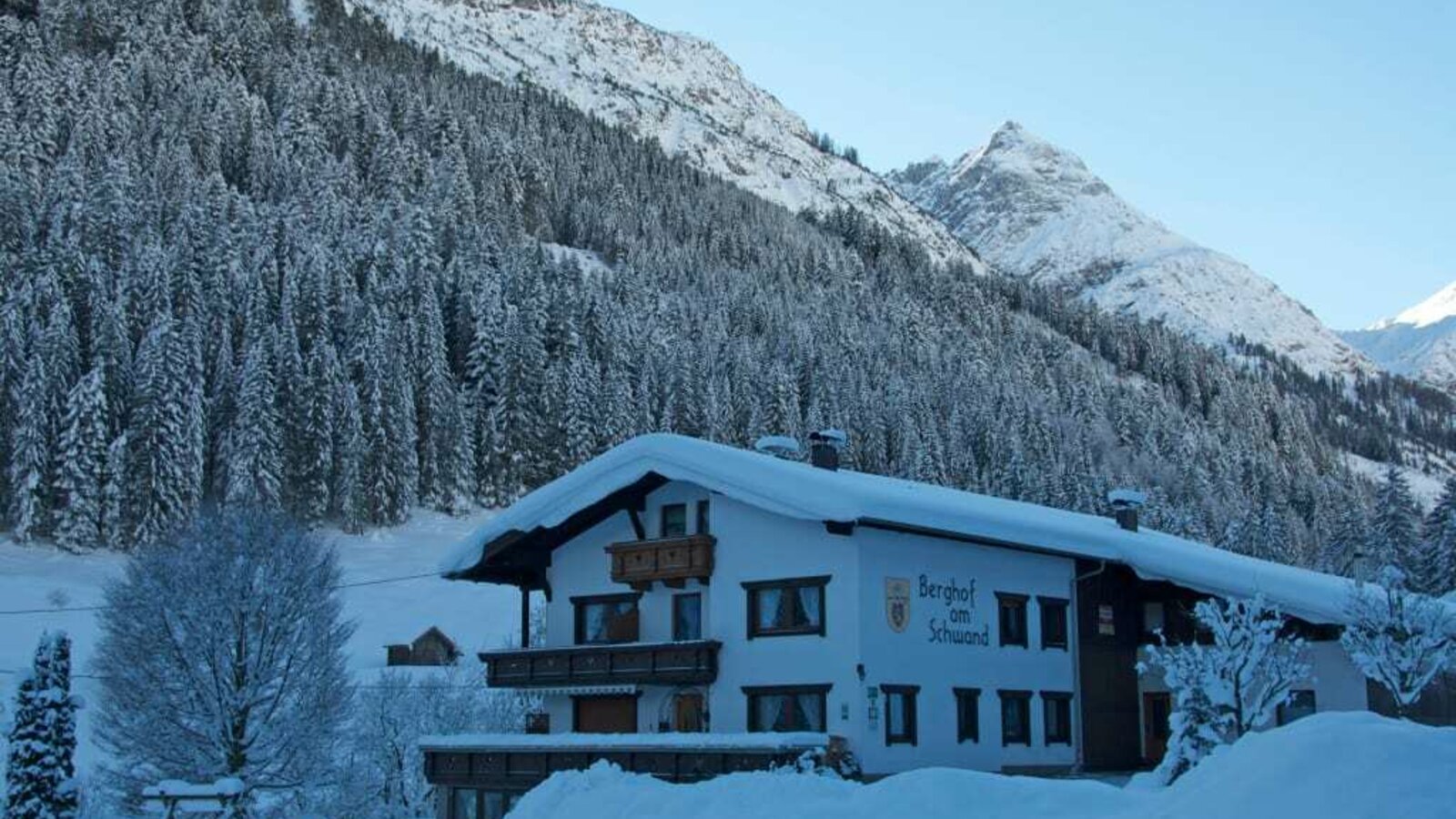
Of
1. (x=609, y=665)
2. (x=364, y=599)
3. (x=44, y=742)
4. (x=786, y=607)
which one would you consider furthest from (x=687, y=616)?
(x=364, y=599)

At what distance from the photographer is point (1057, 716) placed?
115 ft

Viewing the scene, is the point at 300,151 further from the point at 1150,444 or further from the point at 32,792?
the point at 32,792

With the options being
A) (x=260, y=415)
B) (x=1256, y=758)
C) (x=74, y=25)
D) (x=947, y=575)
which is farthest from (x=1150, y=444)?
(x=1256, y=758)

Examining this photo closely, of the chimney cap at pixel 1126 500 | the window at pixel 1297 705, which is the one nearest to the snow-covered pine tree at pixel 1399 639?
the window at pixel 1297 705

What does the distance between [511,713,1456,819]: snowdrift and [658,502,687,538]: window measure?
16.2 metres

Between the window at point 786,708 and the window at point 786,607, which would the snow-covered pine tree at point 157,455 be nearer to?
the window at point 786,607

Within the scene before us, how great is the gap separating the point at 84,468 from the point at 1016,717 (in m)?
63.8

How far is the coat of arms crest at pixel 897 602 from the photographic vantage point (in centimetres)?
3052

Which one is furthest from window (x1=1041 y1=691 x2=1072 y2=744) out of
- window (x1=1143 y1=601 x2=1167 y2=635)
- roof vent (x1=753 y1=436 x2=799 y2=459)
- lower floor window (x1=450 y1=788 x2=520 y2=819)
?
lower floor window (x1=450 y1=788 x2=520 y2=819)

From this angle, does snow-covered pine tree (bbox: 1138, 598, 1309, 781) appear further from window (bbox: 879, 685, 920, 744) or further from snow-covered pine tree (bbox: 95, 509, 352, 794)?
snow-covered pine tree (bbox: 95, 509, 352, 794)

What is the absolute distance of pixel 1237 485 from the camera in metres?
157

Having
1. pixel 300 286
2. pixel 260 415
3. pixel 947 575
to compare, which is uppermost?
pixel 300 286

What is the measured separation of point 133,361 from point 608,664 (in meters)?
66.1

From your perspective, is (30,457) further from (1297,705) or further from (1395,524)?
(1395,524)
